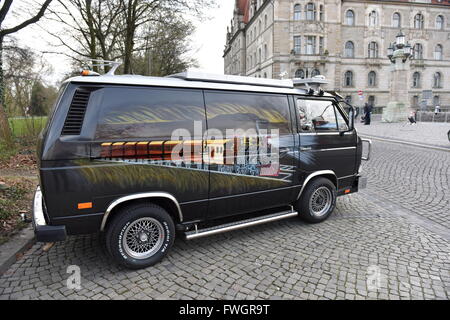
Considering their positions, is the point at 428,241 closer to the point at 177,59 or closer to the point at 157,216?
the point at 157,216

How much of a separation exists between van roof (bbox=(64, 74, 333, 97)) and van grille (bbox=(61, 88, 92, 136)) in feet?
0.44

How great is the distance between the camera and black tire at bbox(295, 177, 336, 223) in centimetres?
491

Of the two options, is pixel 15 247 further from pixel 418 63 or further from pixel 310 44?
pixel 418 63

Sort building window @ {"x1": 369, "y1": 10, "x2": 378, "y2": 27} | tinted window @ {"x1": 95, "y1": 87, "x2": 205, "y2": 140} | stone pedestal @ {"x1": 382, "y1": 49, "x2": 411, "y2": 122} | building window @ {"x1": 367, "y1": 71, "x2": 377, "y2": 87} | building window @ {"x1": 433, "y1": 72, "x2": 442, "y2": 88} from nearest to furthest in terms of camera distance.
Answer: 1. tinted window @ {"x1": 95, "y1": 87, "x2": 205, "y2": 140}
2. stone pedestal @ {"x1": 382, "y1": 49, "x2": 411, "y2": 122}
3. building window @ {"x1": 369, "y1": 10, "x2": 378, "y2": 27}
4. building window @ {"x1": 367, "y1": 71, "x2": 377, "y2": 87}
5. building window @ {"x1": 433, "y1": 72, "x2": 442, "y2": 88}

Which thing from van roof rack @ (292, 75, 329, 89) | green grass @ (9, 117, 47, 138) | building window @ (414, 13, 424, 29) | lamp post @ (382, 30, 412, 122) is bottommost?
green grass @ (9, 117, 47, 138)

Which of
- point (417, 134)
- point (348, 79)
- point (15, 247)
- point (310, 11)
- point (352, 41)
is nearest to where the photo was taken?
point (15, 247)

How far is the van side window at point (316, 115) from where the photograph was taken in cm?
477

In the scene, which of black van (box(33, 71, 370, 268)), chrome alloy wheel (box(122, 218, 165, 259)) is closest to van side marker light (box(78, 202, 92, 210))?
black van (box(33, 71, 370, 268))

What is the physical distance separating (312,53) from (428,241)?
46674mm

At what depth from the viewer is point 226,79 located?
160 inches

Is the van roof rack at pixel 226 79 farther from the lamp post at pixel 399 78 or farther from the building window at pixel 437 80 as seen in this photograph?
the building window at pixel 437 80

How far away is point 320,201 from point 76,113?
12.9ft

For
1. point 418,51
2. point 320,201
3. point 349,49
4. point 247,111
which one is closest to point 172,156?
point 247,111

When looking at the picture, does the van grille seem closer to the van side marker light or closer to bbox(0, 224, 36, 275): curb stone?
the van side marker light
